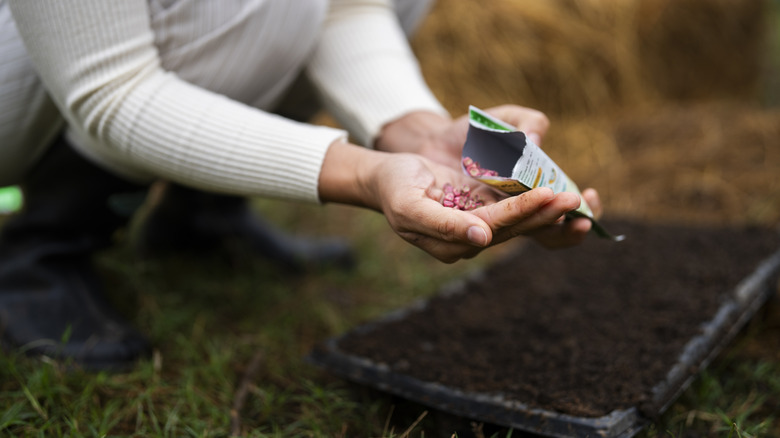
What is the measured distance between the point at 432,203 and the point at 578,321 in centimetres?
53

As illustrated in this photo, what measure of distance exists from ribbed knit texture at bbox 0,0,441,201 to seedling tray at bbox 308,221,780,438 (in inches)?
13.2

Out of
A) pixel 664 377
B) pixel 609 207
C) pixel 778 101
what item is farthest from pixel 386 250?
pixel 778 101

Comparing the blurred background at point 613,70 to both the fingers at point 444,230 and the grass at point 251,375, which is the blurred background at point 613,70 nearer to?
the grass at point 251,375

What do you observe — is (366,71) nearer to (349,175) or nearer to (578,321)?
(349,175)

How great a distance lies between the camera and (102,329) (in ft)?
3.75

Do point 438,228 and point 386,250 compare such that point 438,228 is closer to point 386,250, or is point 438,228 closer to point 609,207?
point 386,250

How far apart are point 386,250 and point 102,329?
Result: 0.82m

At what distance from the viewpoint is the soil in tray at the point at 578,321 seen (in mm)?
913

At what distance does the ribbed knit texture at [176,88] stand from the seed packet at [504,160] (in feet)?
0.68

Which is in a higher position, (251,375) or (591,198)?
(591,198)

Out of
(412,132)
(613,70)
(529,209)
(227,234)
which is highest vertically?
(529,209)

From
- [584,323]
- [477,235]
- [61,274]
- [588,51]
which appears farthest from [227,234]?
[588,51]

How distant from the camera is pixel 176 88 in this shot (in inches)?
35.8

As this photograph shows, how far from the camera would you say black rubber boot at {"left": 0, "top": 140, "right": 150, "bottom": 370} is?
43.1 inches
